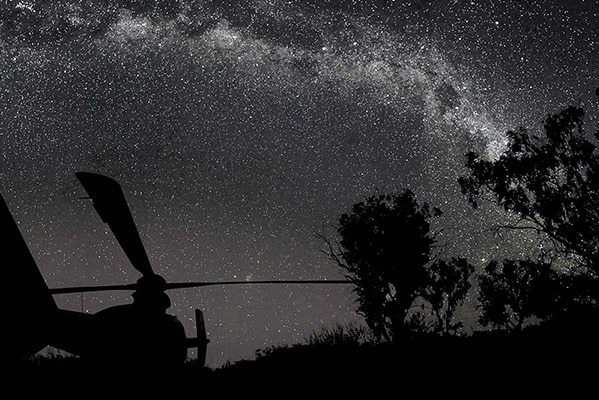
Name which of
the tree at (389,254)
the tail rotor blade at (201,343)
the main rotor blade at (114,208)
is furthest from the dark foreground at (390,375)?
the tree at (389,254)

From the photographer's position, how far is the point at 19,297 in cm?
566

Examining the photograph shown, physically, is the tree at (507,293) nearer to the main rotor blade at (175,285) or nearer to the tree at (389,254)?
the tree at (389,254)

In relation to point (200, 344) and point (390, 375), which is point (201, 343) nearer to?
point (200, 344)

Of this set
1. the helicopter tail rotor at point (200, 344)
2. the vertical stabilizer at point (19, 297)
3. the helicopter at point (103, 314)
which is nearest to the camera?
the vertical stabilizer at point (19, 297)

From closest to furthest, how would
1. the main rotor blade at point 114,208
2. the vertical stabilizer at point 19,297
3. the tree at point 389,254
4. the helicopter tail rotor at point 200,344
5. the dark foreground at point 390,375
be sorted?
the vertical stabilizer at point 19,297
the main rotor blade at point 114,208
the dark foreground at point 390,375
the helicopter tail rotor at point 200,344
the tree at point 389,254

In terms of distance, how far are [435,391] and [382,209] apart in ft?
84.9

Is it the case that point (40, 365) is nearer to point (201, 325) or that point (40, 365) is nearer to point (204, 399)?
point (204, 399)

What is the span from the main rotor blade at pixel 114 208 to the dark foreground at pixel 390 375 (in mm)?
2258

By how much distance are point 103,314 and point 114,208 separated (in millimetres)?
2432

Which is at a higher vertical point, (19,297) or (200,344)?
(19,297)

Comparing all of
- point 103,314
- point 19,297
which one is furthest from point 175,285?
point 19,297

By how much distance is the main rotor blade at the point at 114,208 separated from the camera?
636 centimetres

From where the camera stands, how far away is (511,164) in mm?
27438

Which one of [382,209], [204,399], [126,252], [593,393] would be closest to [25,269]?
[126,252]
